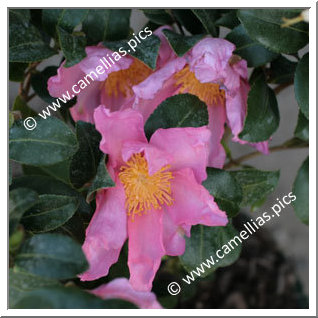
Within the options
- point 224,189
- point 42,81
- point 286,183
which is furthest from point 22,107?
point 286,183

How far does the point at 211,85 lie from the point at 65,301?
0.26 m

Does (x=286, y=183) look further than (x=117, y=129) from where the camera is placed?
Yes

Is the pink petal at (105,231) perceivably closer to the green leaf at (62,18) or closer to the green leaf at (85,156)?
the green leaf at (85,156)

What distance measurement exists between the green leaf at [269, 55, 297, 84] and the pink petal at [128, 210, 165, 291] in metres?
0.19

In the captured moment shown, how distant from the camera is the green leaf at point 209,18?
47 centimetres

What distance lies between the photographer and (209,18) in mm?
482

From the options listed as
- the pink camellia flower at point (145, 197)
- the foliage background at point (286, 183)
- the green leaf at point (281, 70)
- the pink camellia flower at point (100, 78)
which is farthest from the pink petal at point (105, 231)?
the foliage background at point (286, 183)

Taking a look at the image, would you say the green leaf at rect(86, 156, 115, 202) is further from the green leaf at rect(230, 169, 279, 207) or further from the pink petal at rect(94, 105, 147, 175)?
the green leaf at rect(230, 169, 279, 207)

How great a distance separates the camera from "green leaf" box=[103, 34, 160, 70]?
17.6 inches

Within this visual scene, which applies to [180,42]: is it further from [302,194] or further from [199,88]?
[302,194]

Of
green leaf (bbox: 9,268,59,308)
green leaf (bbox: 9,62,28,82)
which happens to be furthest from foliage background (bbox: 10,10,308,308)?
green leaf (bbox: 9,268,59,308)

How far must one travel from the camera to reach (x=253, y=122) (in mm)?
470

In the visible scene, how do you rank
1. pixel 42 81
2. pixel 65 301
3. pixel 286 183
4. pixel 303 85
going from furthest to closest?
pixel 286 183
pixel 42 81
pixel 303 85
pixel 65 301

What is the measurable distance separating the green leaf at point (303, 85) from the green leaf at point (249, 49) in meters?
0.04
